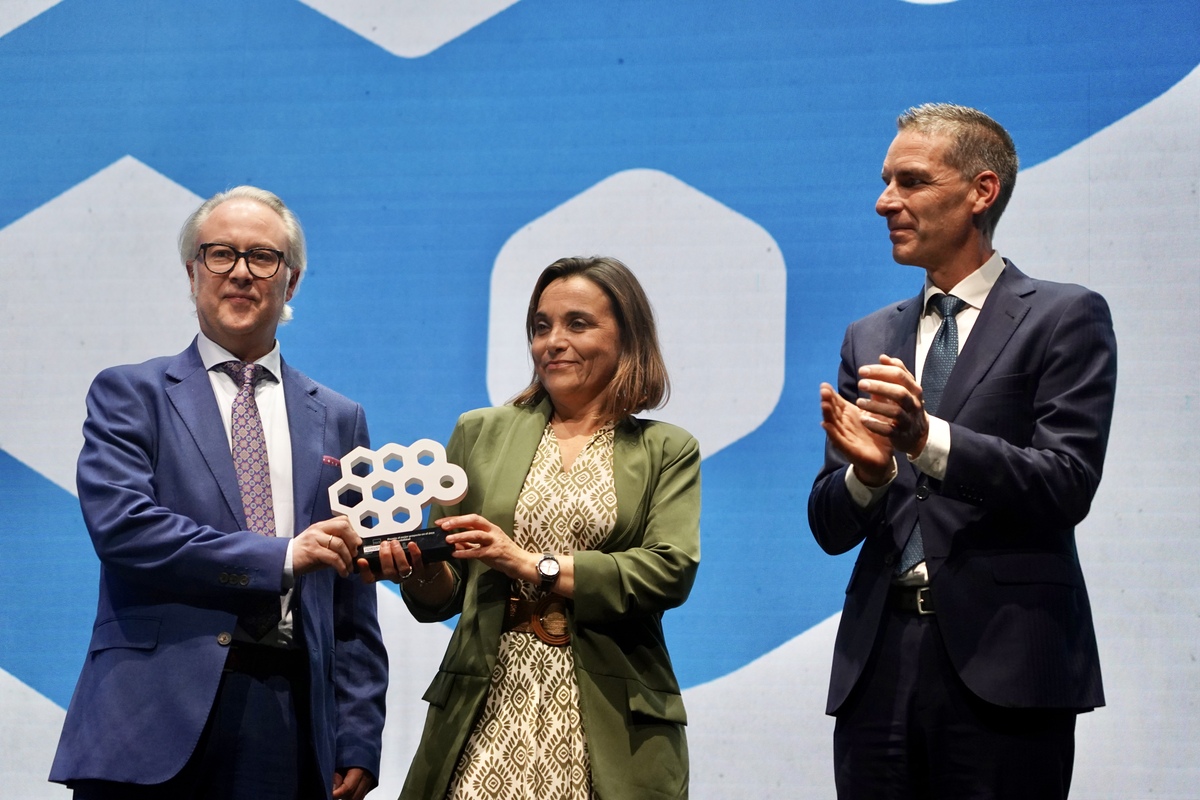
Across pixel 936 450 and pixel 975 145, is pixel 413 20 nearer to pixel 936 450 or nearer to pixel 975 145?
pixel 975 145

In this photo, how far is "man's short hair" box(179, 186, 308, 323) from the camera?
2695 mm

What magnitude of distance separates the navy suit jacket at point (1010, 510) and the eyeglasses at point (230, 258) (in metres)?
1.17

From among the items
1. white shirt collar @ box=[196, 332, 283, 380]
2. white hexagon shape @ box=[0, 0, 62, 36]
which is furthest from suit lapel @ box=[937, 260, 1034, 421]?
white hexagon shape @ box=[0, 0, 62, 36]

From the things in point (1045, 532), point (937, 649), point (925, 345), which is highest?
point (925, 345)

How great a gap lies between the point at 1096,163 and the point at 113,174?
Result: 2686mm

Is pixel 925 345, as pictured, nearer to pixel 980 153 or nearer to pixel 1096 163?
pixel 980 153

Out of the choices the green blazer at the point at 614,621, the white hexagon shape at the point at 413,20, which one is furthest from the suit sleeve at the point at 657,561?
the white hexagon shape at the point at 413,20

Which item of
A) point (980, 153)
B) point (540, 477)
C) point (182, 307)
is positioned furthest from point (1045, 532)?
point (182, 307)

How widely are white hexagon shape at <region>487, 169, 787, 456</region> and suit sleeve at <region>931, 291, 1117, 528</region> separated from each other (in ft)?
3.81

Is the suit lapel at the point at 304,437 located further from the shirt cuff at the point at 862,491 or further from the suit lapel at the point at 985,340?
the suit lapel at the point at 985,340

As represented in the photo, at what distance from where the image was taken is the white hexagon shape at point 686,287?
11.6 ft

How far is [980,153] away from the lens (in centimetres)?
259

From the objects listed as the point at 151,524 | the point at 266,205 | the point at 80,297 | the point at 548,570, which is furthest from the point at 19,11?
the point at 548,570

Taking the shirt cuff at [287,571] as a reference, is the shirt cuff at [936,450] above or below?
above
